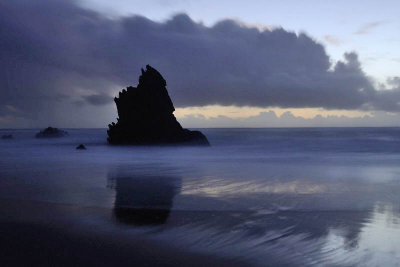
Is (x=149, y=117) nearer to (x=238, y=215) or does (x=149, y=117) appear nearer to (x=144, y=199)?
(x=144, y=199)

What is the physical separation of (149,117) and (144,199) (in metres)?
42.4

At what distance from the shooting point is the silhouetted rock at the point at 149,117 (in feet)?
173

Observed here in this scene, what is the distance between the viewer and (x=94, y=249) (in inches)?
240

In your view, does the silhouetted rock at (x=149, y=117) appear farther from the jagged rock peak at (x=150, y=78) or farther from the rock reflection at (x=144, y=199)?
the rock reflection at (x=144, y=199)

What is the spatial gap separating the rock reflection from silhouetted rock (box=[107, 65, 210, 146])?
115 ft

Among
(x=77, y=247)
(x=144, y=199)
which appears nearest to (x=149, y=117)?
(x=144, y=199)

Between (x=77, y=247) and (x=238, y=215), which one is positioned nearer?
(x=77, y=247)

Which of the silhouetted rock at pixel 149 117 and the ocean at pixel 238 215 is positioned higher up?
the silhouetted rock at pixel 149 117


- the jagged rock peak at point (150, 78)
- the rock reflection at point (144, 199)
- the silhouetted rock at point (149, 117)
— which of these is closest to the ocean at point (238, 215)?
the rock reflection at point (144, 199)

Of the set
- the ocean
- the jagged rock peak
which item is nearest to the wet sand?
the ocean

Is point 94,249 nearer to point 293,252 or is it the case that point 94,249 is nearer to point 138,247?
point 138,247

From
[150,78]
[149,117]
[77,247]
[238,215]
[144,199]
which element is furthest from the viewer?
[150,78]

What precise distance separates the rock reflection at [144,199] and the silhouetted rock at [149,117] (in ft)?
115

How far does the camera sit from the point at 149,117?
175ft
